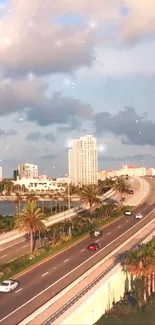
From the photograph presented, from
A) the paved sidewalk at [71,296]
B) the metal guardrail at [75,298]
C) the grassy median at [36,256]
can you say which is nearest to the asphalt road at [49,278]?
the grassy median at [36,256]

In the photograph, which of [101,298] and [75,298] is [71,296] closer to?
[75,298]

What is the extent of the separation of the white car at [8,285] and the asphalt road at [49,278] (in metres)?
0.45

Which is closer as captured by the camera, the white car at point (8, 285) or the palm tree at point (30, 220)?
the white car at point (8, 285)

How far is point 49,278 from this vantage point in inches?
1497

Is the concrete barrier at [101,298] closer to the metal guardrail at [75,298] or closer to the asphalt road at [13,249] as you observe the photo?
the metal guardrail at [75,298]

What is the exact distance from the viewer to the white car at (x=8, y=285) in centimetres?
3477

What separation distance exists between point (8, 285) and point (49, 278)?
4.30m

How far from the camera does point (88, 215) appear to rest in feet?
275

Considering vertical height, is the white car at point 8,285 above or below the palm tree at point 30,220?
below

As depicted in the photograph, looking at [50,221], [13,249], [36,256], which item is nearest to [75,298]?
[36,256]

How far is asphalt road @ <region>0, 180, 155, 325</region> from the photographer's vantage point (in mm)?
30297

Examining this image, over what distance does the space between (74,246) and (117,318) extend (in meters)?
21.8

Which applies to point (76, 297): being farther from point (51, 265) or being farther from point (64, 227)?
point (64, 227)

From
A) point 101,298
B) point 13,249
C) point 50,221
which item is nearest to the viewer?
point 101,298
